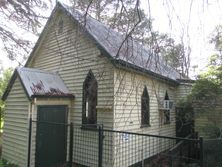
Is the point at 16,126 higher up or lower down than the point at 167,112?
lower down

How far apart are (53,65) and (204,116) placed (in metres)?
7.31

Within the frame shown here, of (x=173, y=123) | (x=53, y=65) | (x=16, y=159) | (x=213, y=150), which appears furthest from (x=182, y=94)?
(x=16, y=159)

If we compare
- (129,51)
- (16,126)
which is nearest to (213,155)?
(129,51)

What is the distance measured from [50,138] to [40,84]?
2025 millimetres

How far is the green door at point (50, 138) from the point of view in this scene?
28.0 ft

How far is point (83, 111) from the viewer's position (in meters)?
9.41

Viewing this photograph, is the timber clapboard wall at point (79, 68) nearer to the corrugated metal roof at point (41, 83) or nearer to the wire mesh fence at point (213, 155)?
the corrugated metal roof at point (41, 83)

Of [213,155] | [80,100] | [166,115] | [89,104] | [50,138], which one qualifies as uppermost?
[80,100]

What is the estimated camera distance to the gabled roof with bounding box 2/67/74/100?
8.62 m

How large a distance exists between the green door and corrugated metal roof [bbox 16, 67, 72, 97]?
21.7 inches

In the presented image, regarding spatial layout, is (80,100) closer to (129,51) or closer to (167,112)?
(129,51)

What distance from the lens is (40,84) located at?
9.16 m

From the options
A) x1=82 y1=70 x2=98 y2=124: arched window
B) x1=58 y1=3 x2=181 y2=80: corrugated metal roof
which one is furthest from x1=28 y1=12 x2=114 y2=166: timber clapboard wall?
x1=58 y1=3 x2=181 y2=80: corrugated metal roof

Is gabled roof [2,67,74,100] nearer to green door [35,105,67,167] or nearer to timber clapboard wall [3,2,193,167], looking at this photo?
timber clapboard wall [3,2,193,167]
